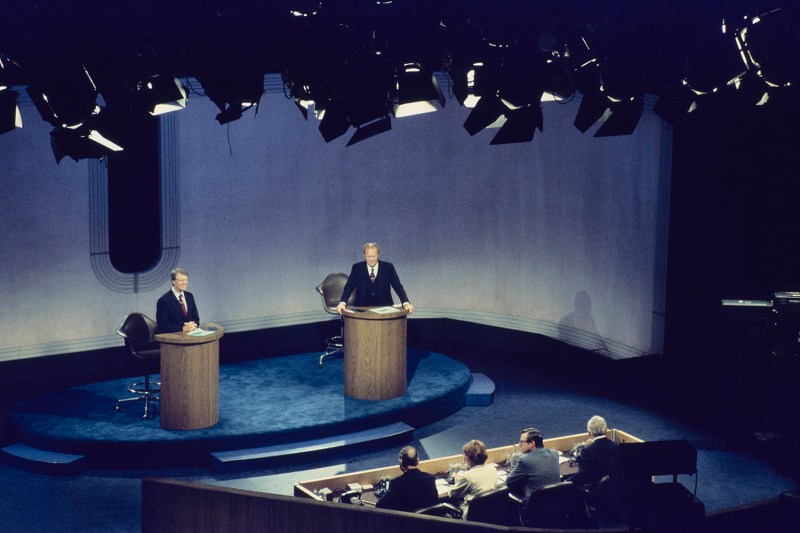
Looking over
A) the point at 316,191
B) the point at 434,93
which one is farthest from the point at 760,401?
the point at 316,191

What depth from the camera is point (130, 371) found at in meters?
9.60

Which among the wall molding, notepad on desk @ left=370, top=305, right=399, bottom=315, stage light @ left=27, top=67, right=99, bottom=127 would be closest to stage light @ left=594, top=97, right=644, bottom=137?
notepad on desk @ left=370, top=305, right=399, bottom=315

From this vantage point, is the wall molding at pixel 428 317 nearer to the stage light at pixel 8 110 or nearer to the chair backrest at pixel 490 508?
the chair backrest at pixel 490 508

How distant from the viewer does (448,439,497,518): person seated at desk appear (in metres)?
5.47

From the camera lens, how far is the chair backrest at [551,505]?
5094 mm

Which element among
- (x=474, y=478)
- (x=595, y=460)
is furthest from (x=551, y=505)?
(x=595, y=460)

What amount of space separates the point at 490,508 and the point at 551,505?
38 cm

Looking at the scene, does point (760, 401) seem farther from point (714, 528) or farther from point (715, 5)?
point (715, 5)

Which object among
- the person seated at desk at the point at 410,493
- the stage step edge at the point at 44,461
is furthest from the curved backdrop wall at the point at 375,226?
the person seated at desk at the point at 410,493

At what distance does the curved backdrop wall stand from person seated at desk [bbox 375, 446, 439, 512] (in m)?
4.45

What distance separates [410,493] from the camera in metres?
5.10

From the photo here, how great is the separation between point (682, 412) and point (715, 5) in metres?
4.52

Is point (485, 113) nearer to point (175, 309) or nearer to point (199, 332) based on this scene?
point (199, 332)

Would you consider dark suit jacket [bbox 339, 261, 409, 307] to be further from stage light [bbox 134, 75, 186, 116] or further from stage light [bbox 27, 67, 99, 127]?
stage light [bbox 27, 67, 99, 127]
